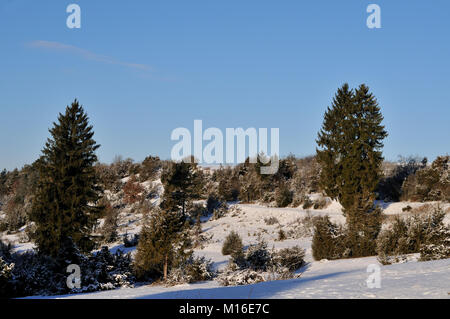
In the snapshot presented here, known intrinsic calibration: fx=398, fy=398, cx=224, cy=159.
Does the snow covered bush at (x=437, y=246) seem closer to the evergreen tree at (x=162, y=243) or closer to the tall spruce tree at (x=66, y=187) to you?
the evergreen tree at (x=162, y=243)

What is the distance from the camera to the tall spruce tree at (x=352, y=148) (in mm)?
26922

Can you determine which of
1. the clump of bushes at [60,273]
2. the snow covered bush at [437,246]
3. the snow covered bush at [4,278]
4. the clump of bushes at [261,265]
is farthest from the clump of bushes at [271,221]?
the snow covered bush at [4,278]

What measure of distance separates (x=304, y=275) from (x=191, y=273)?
4.98 meters

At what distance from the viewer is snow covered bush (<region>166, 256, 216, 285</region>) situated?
1503 centimetres

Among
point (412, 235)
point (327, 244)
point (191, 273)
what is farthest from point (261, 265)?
point (412, 235)

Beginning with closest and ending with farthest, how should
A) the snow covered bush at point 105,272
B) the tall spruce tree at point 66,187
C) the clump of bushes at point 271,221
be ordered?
the snow covered bush at point 105,272
the tall spruce tree at point 66,187
the clump of bushes at point 271,221

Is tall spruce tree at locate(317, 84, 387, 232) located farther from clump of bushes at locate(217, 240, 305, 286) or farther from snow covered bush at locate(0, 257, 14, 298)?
snow covered bush at locate(0, 257, 14, 298)

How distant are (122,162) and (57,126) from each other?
33426 mm

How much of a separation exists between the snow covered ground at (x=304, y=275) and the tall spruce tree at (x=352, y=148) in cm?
203

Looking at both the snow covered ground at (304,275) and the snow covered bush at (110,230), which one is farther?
the snow covered bush at (110,230)

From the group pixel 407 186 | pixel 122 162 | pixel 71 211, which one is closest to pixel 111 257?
pixel 71 211

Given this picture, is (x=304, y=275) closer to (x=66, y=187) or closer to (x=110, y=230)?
(x=66, y=187)

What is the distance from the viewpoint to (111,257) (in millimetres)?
19500

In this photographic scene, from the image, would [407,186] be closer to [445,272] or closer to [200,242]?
[200,242]
